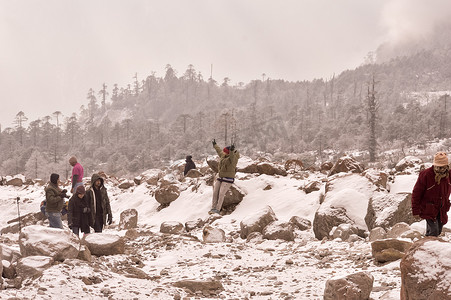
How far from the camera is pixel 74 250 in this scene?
16.0ft

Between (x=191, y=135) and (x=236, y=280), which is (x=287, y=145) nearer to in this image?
(x=191, y=135)

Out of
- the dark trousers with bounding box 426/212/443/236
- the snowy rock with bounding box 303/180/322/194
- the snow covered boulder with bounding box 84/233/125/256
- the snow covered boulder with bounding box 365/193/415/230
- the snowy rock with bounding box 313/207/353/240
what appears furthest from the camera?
the snowy rock with bounding box 303/180/322/194

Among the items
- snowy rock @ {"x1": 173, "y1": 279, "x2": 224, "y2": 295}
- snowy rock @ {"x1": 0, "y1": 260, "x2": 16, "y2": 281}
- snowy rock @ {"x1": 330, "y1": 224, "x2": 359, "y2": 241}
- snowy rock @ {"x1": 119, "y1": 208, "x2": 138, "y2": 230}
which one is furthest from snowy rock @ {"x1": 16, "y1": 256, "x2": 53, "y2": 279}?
snowy rock @ {"x1": 119, "y1": 208, "x2": 138, "y2": 230}

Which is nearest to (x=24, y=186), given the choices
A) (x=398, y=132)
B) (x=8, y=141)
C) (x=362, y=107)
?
(x=398, y=132)

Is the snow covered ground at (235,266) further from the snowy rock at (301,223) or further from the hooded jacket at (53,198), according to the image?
the hooded jacket at (53,198)

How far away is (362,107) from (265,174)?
231ft

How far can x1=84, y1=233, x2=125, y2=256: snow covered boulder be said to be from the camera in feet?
20.0

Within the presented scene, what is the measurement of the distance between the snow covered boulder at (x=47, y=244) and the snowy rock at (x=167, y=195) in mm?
8455

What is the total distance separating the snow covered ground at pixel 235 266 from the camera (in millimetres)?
4023

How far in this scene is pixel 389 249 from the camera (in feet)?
16.7

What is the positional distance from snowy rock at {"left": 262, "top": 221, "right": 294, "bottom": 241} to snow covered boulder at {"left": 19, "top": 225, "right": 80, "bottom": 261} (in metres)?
4.21

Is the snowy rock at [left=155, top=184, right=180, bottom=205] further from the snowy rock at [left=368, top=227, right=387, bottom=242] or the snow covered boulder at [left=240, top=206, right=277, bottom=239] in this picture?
the snowy rock at [left=368, top=227, right=387, bottom=242]

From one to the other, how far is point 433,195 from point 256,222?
15.6ft

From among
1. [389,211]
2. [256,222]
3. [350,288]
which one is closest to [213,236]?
[256,222]
